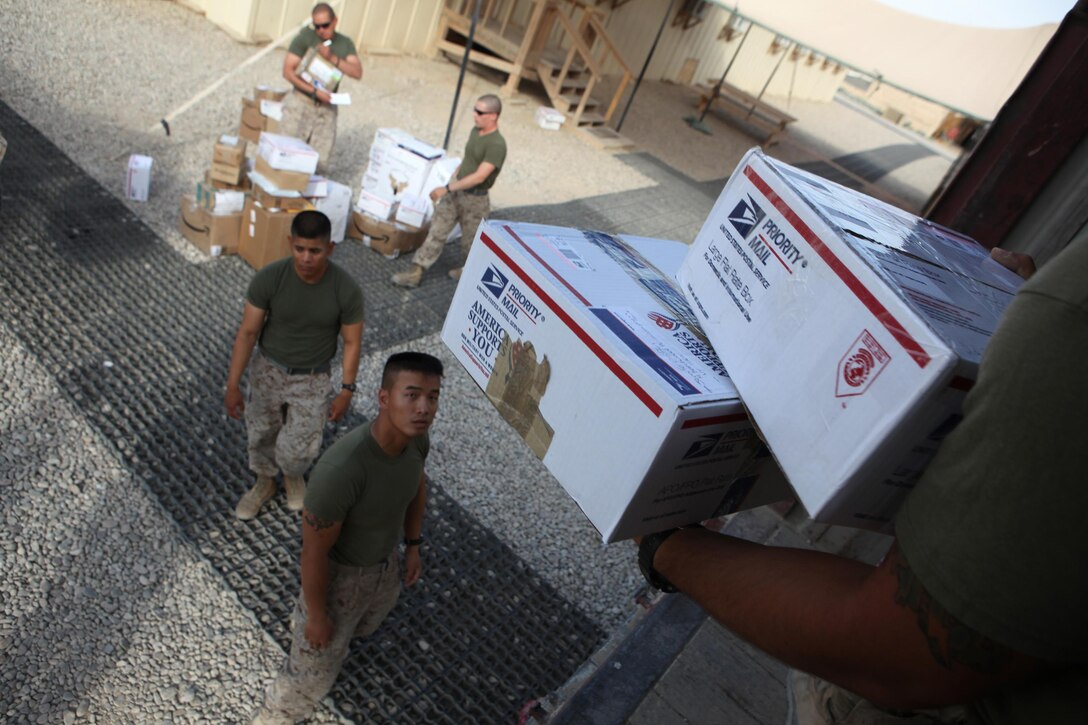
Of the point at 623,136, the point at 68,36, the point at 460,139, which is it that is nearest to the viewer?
the point at 68,36

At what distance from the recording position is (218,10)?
11.7 m

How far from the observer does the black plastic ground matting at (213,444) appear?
352cm

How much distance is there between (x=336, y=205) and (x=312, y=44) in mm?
2052

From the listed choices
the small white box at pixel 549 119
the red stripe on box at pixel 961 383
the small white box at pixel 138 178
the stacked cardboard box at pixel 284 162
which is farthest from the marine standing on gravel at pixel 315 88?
the red stripe on box at pixel 961 383

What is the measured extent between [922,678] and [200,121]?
383 inches

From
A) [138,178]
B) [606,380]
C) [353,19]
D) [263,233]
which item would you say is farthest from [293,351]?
[353,19]

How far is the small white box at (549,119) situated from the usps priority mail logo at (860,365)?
13.0 metres

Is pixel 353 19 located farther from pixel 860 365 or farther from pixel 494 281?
pixel 860 365

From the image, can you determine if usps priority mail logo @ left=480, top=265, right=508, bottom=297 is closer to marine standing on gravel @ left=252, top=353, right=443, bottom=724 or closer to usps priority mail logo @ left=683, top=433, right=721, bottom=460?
marine standing on gravel @ left=252, top=353, right=443, bottom=724

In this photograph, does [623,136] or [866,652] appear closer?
[866,652]

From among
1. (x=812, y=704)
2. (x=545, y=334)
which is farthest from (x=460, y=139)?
(x=812, y=704)

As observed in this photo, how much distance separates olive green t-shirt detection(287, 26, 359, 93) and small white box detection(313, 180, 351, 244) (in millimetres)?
1341

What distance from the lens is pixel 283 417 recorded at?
A: 12.9ft

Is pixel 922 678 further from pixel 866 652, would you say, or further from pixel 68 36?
pixel 68 36
